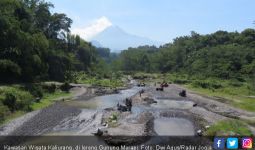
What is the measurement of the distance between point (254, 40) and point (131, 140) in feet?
458

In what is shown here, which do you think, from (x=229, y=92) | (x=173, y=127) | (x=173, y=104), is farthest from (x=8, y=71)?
(x=229, y=92)

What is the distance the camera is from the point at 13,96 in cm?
4916

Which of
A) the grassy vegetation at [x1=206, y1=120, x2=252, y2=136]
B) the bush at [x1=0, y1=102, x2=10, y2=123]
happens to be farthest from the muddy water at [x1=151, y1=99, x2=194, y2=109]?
the bush at [x1=0, y1=102, x2=10, y2=123]

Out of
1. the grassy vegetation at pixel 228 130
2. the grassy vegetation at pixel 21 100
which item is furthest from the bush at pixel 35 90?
the grassy vegetation at pixel 228 130

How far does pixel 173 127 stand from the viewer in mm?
44969

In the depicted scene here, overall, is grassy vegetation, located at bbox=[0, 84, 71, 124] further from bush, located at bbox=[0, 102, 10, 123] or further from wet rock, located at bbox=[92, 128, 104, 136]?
wet rock, located at bbox=[92, 128, 104, 136]

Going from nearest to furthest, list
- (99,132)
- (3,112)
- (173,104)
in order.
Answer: (99,132) < (3,112) < (173,104)

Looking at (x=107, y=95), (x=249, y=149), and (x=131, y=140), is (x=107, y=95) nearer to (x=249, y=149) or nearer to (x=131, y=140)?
(x=131, y=140)

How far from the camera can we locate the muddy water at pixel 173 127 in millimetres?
41281

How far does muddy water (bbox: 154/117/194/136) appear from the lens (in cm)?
4128

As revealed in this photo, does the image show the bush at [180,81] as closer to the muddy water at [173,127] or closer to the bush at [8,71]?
the bush at [8,71]

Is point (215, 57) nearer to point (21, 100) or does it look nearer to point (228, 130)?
point (21, 100)

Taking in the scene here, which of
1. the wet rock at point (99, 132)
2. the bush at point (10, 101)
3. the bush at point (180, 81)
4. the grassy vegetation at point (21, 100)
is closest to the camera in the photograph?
the wet rock at point (99, 132)

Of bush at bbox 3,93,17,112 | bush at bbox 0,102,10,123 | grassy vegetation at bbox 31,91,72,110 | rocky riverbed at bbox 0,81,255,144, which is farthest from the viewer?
grassy vegetation at bbox 31,91,72,110
